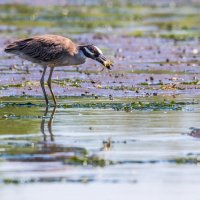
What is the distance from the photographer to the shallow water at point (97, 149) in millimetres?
9906

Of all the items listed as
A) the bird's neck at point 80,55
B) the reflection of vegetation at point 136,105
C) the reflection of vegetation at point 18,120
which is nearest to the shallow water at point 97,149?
the reflection of vegetation at point 18,120

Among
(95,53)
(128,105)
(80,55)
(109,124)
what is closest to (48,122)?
(109,124)

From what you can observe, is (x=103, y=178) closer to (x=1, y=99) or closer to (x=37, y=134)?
(x=37, y=134)

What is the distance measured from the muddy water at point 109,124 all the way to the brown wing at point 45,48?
2.19 feet

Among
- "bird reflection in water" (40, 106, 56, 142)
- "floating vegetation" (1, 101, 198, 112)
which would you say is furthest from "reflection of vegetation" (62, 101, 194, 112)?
"bird reflection in water" (40, 106, 56, 142)

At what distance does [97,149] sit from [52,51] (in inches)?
201

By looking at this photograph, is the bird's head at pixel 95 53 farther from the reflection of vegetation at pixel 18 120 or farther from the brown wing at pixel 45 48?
the reflection of vegetation at pixel 18 120

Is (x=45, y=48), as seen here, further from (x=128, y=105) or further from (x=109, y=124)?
(x=109, y=124)

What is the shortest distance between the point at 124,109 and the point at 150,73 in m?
4.97

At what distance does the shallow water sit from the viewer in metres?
9.91

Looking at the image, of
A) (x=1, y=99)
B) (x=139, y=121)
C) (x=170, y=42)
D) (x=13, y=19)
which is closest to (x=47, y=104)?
(x=1, y=99)

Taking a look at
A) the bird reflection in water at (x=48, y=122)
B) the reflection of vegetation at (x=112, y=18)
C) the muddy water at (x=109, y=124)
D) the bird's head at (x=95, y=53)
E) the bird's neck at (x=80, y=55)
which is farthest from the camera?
the reflection of vegetation at (x=112, y=18)

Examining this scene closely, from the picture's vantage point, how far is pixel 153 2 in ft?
131

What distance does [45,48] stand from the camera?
1648 centimetres
